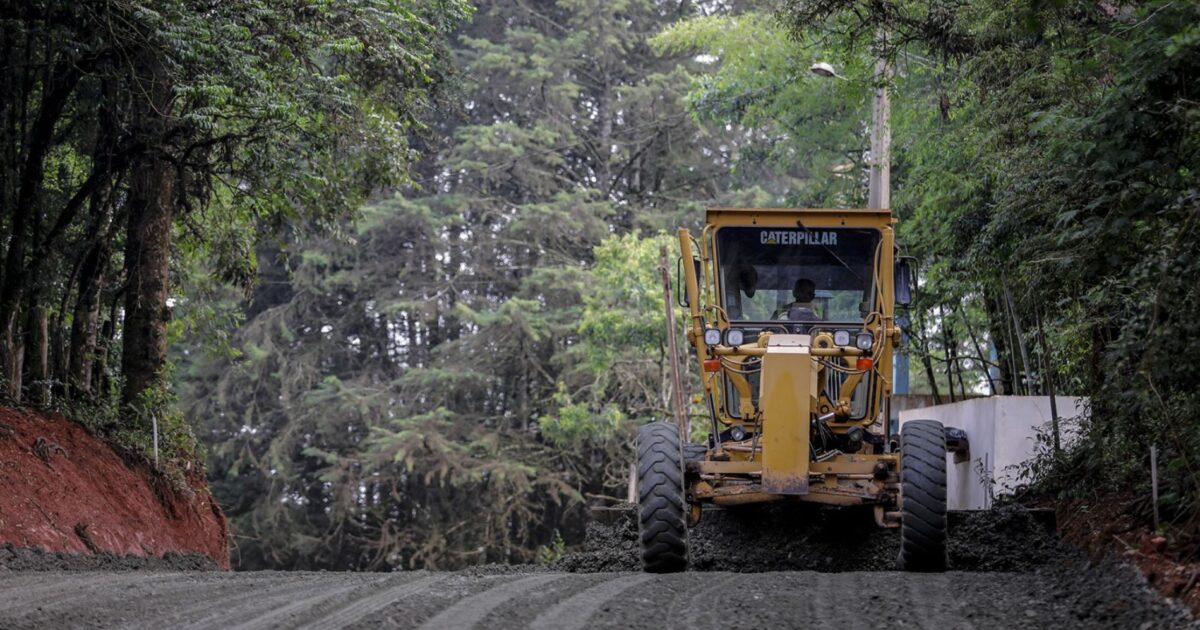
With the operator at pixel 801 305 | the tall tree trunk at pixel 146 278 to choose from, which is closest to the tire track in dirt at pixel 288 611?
the operator at pixel 801 305

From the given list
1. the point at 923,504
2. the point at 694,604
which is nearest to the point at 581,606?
the point at 694,604

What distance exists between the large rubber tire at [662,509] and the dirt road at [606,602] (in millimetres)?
476

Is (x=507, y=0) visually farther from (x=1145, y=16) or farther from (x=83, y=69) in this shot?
(x=1145, y=16)

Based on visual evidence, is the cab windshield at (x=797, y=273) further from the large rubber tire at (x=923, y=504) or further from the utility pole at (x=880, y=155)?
the utility pole at (x=880, y=155)

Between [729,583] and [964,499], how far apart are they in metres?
8.65

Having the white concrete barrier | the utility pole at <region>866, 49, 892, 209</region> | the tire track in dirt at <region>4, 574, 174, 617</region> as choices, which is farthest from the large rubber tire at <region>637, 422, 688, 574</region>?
the utility pole at <region>866, 49, 892, 209</region>

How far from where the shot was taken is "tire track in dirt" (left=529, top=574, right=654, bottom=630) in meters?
8.02

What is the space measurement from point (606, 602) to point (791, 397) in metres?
3.18

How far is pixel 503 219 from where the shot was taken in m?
40.1

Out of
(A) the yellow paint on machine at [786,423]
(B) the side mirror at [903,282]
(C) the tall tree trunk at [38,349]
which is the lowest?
(A) the yellow paint on machine at [786,423]

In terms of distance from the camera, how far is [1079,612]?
8.63m

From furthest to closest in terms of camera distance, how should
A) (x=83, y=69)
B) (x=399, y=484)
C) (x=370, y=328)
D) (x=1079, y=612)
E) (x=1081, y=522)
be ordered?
(x=370, y=328) < (x=399, y=484) < (x=83, y=69) < (x=1081, y=522) < (x=1079, y=612)

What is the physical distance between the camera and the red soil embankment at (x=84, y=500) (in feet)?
47.5

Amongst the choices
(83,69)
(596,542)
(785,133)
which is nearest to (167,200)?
(83,69)
